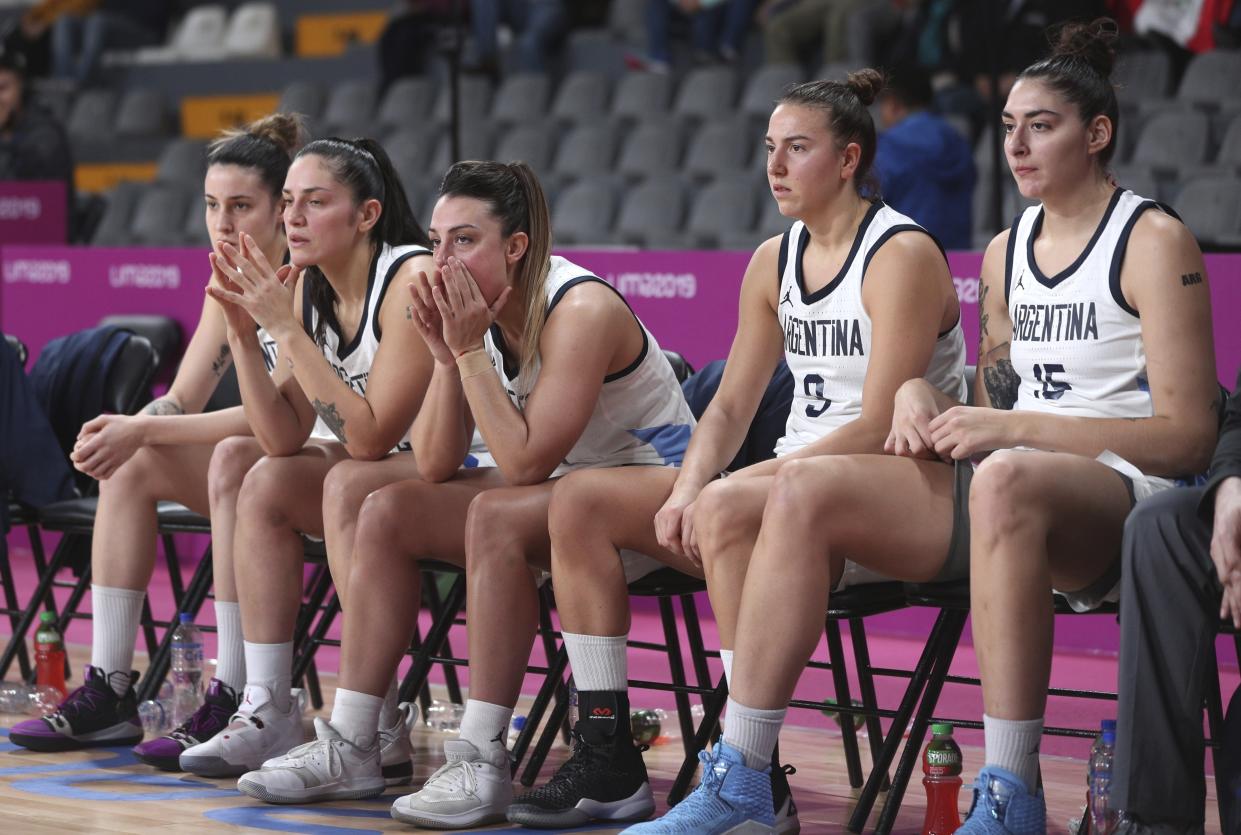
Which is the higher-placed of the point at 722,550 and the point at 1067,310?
the point at 1067,310

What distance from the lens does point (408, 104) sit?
10.9 metres

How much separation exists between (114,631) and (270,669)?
1.85ft

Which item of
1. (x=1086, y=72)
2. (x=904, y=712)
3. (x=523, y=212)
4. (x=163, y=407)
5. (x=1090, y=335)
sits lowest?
(x=904, y=712)

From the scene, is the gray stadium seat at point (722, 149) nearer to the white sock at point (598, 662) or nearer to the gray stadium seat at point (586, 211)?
the gray stadium seat at point (586, 211)

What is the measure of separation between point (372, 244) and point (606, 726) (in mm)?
1260

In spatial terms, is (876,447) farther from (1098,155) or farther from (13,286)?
(13,286)

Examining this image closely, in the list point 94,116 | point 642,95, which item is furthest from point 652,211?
point 94,116

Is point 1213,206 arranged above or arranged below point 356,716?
above

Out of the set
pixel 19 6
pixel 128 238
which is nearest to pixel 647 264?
pixel 128 238

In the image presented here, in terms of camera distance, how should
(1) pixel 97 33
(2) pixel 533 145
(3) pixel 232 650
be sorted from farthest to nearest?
(1) pixel 97 33 → (2) pixel 533 145 → (3) pixel 232 650

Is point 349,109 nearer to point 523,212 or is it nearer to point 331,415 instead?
point 331,415

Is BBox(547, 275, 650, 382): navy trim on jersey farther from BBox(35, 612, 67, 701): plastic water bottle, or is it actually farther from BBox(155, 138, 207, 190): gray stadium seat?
BBox(155, 138, 207, 190): gray stadium seat

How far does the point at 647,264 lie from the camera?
5727 mm

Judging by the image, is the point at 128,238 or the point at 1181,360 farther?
the point at 128,238
